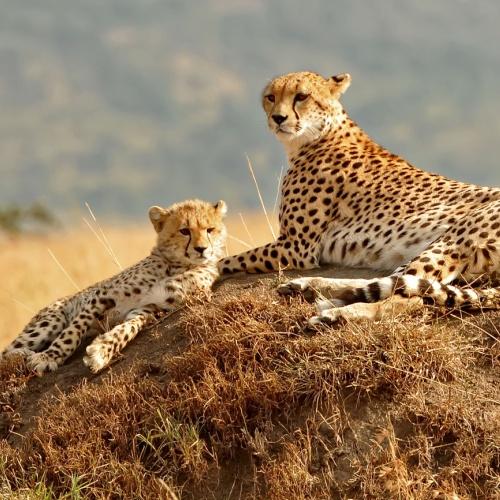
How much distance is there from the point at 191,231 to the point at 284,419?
162 cm

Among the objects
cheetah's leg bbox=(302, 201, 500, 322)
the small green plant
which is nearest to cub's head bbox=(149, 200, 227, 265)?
cheetah's leg bbox=(302, 201, 500, 322)

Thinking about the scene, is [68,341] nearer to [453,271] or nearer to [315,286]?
[315,286]

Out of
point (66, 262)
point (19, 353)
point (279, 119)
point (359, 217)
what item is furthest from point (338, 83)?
point (66, 262)

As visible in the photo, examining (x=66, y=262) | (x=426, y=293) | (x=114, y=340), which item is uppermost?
(x=66, y=262)

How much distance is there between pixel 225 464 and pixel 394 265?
1.75 metres

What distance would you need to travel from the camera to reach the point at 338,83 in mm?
6867

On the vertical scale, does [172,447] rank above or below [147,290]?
below

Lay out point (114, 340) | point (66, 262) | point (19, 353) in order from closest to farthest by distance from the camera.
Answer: point (114, 340)
point (19, 353)
point (66, 262)

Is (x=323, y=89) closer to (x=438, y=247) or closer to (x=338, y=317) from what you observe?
(x=438, y=247)

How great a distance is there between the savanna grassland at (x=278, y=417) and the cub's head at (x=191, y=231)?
27.5 inches

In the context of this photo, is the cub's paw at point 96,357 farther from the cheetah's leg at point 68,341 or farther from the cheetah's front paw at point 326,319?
the cheetah's front paw at point 326,319

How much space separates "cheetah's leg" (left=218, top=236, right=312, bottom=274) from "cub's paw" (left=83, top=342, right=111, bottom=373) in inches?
43.4

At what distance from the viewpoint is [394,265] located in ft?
19.0

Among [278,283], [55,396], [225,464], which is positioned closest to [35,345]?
[55,396]
